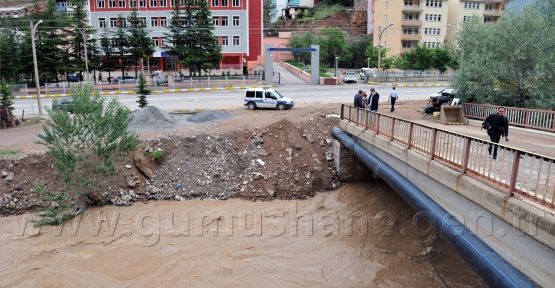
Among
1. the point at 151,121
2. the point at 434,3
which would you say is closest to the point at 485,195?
the point at 151,121

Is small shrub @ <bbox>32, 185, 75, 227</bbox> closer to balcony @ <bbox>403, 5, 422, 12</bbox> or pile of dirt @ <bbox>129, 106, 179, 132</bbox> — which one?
pile of dirt @ <bbox>129, 106, 179, 132</bbox>

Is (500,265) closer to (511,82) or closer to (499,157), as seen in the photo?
(499,157)

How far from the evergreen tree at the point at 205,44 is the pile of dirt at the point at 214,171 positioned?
3142 centimetres

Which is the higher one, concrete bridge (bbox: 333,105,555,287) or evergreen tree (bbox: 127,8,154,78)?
evergreen tree (bbox: 127,8,154,78)

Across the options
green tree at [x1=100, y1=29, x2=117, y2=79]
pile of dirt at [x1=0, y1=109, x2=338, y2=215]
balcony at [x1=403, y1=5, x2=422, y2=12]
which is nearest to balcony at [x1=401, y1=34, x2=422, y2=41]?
balcony at [x1=403, y1=5, x2=422, y2=12]

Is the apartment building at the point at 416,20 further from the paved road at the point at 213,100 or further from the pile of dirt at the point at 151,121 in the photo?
the pile of dirt at the point at 151,121

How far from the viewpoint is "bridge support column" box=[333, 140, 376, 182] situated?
19266 mm

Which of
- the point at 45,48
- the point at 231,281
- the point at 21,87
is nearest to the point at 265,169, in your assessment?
the point at 231,281

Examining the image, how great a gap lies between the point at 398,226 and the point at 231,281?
6335 millimetres

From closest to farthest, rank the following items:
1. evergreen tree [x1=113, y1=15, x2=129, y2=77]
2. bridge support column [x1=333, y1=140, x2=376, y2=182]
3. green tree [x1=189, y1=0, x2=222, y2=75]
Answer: bridge support column [x1=333, y1=140, x2=376, y2=182]
green tree [x1=189, y1=0, x2=222, y2=75]
evergreen tree [x1=113, y1=15, x2=129, y2=77]

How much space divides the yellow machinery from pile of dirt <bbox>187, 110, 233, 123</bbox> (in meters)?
11.7

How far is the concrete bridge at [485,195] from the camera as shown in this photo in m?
6.34

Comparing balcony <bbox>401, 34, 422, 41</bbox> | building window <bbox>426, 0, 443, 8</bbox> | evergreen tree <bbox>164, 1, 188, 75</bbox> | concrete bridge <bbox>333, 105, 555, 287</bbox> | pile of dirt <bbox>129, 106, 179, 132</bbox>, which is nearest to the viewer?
concrete bridge <bbox>333, 105, 555, 287</bbox>

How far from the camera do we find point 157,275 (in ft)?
39.1
